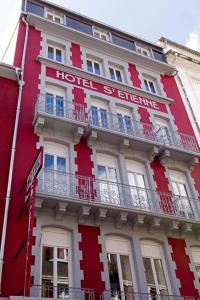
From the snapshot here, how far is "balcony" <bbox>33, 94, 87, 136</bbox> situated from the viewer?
14.1 m

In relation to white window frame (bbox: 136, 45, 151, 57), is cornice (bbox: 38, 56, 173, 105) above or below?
below

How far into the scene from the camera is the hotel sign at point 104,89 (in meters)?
17.7

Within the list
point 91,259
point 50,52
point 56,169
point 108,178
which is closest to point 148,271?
point 91,259

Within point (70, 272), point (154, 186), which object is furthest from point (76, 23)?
point (70, 272)

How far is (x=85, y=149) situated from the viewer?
1475 centimetres

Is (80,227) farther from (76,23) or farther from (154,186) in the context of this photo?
(76,23)

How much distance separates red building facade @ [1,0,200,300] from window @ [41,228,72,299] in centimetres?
3

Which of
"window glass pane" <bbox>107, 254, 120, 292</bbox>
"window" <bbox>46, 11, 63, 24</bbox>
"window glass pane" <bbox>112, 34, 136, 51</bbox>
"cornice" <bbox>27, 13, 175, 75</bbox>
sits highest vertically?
"window" <bbox>46, 11, 63, 24</bbox>

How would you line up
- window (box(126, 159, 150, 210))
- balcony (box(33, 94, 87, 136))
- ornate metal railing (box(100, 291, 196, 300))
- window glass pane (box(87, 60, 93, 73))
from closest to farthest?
ornate metal railing (box(100, 291, 196, 300)) < window (box(126, 159, 150, 210)) < balcony (box(33, 94, 87, 136)) < window glass pane (box(87, 60, 93, 73))

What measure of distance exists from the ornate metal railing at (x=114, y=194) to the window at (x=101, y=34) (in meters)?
11.3

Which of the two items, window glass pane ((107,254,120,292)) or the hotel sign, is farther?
the hotel sign

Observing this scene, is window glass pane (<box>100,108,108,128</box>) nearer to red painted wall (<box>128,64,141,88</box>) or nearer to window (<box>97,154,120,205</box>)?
window (<box>97,154,120,205</box>)

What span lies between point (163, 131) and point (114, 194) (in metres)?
5.84

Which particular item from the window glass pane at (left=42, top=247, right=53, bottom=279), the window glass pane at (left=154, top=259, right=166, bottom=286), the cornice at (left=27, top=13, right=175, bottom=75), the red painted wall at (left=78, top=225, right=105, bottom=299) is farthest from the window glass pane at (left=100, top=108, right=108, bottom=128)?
the window glass pane at (left=42, top=247, right=53, bottom=279)
